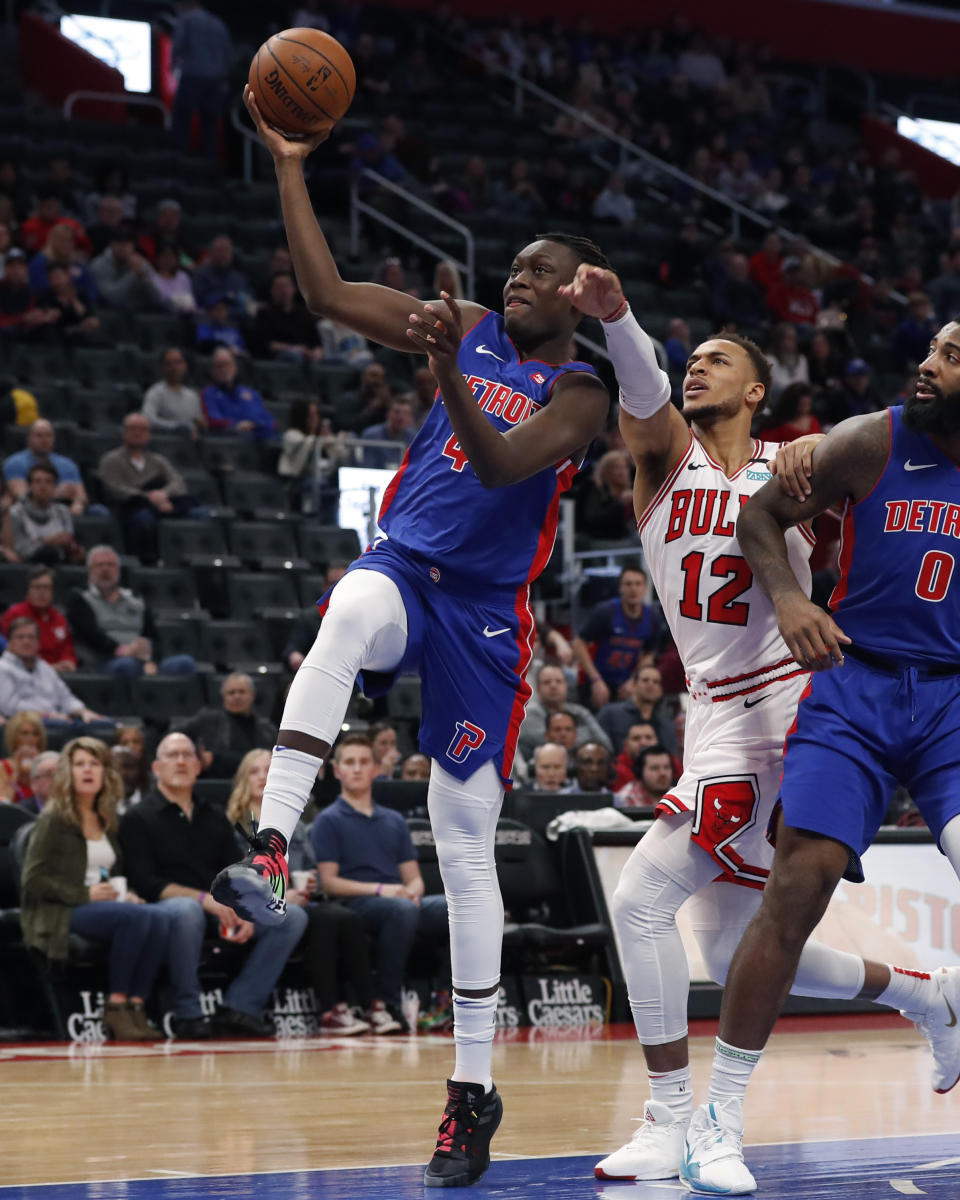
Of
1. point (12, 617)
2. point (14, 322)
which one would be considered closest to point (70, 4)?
point (14, 322)

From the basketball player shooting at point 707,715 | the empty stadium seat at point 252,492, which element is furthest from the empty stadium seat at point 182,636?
the basketball player shooting at point 707,715

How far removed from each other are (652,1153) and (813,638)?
1391mm

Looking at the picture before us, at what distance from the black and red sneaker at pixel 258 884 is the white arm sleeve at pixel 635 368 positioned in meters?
1.47

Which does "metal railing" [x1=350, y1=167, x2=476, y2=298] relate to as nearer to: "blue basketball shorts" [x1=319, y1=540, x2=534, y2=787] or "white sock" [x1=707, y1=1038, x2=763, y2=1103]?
"blue basketball shorts" [x1=319, y1=540, x2=534, y2=787]

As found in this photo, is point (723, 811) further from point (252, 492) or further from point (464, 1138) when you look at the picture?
point (252, 492)

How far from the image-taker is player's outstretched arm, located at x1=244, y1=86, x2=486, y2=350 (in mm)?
4648

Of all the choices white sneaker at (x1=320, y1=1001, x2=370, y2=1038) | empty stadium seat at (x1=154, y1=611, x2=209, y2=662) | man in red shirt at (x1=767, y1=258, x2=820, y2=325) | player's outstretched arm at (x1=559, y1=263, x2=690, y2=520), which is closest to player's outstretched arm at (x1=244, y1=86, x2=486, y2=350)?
player's outstretched arm at (x1=559, y1=263, x2=690, y2=520)

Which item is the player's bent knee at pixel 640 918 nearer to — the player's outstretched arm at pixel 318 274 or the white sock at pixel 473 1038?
the white sock at pixel 473 1038

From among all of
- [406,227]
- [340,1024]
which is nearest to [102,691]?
[340,1024]

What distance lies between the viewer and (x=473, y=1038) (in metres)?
4.62

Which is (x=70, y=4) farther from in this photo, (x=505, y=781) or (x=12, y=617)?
→ (x=505, y=781)

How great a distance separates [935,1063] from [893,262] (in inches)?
692

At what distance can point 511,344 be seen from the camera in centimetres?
493

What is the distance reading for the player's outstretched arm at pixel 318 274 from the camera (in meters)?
4.65
